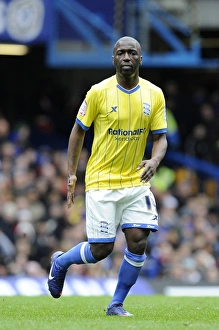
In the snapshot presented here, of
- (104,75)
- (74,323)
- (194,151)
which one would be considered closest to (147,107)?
(74,323)

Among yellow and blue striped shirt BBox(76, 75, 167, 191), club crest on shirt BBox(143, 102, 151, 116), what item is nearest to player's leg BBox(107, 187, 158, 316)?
yellow and blue striped shirt BBox(76, 75, 167, 191)

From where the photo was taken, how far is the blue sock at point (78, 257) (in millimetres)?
8328

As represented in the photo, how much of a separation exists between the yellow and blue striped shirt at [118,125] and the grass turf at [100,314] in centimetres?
128

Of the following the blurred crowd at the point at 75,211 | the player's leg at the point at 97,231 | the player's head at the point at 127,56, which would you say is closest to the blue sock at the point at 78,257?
the player's leg at the point at 97,231

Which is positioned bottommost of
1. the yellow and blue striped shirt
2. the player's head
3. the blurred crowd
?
the blurred crowd

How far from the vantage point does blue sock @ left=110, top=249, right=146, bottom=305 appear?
27.3ft

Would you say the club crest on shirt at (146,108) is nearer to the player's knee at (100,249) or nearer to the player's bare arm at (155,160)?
the player's bare arm at (155,160)

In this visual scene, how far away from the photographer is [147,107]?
830 centimetres

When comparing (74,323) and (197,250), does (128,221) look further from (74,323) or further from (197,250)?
(197,250)

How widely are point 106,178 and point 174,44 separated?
39.9 feet

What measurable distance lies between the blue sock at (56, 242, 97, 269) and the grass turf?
1.67 ft

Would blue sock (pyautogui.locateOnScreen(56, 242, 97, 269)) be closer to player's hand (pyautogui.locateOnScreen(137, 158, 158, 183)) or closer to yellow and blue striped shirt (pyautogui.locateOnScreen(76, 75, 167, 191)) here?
yellow and blue striped shirt (pyautogui.locateOnScreen(76, 75, 167, 191))

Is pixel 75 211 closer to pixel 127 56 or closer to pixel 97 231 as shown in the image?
pixel 97 231

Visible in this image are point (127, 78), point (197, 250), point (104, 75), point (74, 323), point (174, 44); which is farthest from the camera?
point (104, 75)
